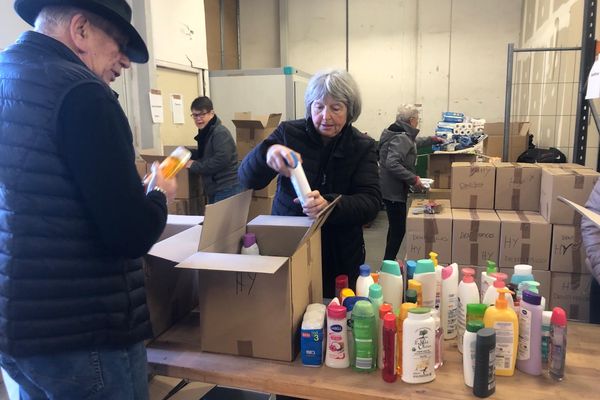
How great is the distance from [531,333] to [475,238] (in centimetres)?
161

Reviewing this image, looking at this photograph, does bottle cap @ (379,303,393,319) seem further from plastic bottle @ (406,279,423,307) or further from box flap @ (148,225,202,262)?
box flap @ (148,225,202,262)

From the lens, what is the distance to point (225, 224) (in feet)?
4.58

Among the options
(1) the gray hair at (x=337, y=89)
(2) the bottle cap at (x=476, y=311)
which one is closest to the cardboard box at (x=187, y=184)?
(1) the gray hair at (x=337, y=89)

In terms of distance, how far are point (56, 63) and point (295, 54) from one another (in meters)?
6.49

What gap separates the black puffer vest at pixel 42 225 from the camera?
864mm

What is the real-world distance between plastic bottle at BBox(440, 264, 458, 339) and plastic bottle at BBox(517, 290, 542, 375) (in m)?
0.18

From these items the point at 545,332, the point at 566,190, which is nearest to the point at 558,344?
the point at 545,332

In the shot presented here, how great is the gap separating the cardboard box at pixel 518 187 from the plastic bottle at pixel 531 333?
5.94 ft

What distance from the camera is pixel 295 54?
7066 mm

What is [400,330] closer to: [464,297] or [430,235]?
[464,297]

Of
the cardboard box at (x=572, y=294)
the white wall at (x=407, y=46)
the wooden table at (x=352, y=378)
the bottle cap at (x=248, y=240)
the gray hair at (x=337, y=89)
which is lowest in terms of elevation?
the cardboard box at (x=572, y=294)

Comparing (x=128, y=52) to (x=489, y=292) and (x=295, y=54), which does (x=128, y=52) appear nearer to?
(x=489, y=292)

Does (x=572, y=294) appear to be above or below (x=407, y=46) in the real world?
below

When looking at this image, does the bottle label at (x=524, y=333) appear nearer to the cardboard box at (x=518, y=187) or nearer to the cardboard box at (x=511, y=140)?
the cardboard box at (x=518, y=187)
